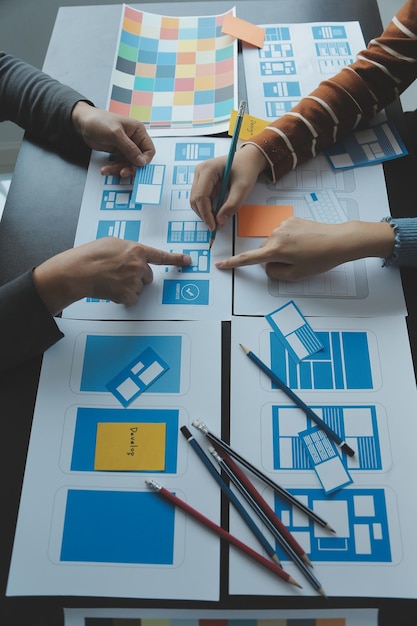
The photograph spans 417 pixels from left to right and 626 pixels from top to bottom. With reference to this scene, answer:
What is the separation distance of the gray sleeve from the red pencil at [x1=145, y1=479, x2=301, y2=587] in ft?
1.64

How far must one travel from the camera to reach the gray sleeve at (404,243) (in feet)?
2.75

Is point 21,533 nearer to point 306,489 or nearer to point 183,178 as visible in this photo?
point 306,489

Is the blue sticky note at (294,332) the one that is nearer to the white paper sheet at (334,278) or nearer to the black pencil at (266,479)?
the white paper sheet at (334,278)

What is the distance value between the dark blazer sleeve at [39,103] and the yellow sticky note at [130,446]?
559 millimetres

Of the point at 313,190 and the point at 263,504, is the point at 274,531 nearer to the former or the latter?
the point at 263,504

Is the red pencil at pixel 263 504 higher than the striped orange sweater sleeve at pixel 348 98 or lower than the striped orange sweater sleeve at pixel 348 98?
lower

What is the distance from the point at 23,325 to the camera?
0.78 metres

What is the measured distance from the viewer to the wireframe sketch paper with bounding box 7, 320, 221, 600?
677mm

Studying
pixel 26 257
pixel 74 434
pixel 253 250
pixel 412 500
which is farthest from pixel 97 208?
pixel 412 500

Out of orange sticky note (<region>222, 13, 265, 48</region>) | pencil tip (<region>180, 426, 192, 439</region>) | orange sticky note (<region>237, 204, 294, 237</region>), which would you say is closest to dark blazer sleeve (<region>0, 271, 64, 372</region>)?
pencil tip (<region>180, 426, 192, 439</region>)

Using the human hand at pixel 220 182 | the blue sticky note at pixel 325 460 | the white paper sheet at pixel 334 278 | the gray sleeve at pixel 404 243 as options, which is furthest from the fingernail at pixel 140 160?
the blue sticky note at pixel 325 460

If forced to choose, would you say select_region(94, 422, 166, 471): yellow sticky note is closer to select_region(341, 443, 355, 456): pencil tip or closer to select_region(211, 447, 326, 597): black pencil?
select_region(211, 447, 326, 597): black pencil

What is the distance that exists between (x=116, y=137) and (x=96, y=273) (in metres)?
0.28

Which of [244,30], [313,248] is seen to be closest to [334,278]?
[313,248]
